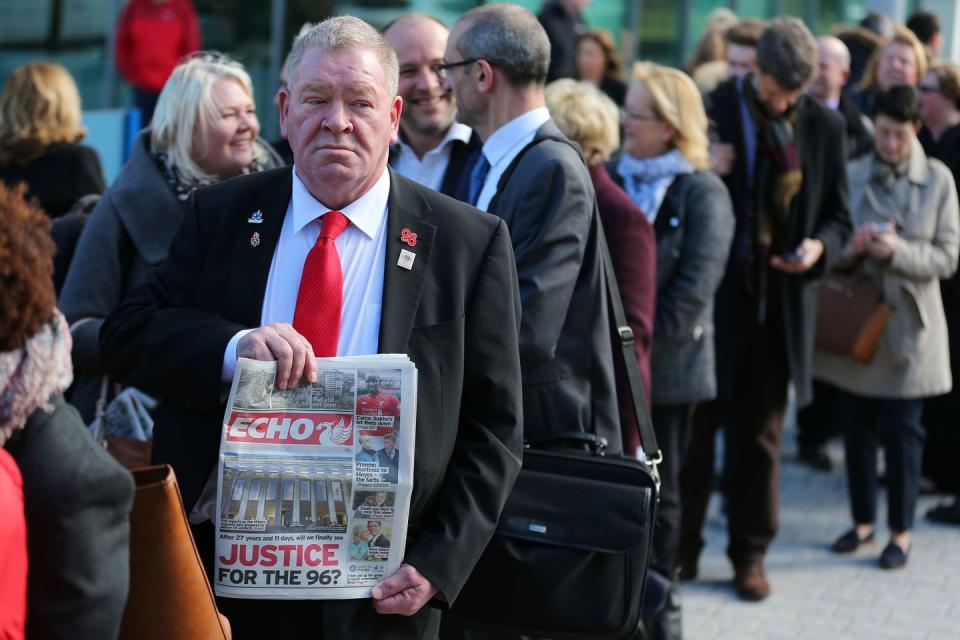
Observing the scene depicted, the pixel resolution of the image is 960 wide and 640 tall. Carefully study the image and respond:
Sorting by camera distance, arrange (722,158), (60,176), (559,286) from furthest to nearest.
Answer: (722,158)
(60,176)
(559,286)

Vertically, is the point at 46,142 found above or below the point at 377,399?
below

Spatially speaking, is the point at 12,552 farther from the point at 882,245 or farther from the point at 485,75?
the point at 882,245

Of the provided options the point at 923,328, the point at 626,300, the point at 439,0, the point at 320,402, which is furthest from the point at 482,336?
the point at 439,0

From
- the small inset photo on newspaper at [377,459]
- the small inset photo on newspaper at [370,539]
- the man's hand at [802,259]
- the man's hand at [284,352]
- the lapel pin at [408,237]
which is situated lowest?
the man's hand at [802,259]

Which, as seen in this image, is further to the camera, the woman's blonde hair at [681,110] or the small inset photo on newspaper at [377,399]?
the woman's blonde hair at [681,110]

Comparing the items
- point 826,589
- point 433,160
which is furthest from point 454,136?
point 826,589

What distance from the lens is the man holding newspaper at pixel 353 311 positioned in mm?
2645

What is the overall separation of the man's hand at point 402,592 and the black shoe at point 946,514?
5191mm

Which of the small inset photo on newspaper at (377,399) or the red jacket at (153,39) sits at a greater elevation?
the small inset photo on newspaper at (377,399)

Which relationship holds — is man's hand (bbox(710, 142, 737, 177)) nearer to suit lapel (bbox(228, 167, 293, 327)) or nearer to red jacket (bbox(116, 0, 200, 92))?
suit lapel (bbox(228, 167, 293, 327))

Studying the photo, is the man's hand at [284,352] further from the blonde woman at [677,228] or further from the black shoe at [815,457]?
the black shoe at [815,457]

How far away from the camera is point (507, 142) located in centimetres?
398

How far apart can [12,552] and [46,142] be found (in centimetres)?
443

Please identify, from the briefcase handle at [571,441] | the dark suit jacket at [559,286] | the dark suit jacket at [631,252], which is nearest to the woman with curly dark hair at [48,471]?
the dark suit jacket at [559,286]
